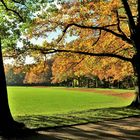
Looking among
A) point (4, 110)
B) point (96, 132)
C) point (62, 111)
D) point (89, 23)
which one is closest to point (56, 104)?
point (62, 111)

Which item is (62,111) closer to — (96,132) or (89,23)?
(89,23)

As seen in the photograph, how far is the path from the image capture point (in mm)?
12594

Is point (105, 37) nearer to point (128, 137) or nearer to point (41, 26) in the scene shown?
point (41, 26)

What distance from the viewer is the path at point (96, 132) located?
12594 millimetres

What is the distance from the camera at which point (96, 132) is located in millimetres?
13562

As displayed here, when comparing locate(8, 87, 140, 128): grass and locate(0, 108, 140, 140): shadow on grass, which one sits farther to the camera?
locate(8, 87, 140, 128): grass

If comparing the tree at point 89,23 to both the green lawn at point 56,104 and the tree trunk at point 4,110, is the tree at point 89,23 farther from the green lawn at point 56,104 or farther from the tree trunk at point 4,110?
the tree trunk at point 4,110

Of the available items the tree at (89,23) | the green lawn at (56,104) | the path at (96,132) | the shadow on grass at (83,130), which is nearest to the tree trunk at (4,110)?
the shadow on grass at (83,130)

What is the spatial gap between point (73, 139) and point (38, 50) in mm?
11494

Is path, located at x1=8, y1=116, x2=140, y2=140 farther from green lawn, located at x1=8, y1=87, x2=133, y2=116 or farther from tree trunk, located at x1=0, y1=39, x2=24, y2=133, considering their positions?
green lawn, located at x1=8, y1=87, x2=133, y2=116

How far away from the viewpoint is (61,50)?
23516 mm

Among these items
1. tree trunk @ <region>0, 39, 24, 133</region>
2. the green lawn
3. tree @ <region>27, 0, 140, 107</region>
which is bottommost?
the green lawn

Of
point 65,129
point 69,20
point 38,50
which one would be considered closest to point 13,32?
point 38,50

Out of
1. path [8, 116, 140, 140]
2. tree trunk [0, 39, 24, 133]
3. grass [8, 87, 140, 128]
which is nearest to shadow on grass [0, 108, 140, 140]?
path [8, 116, 140, 140]
